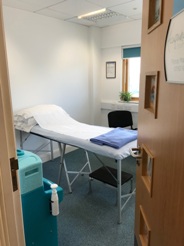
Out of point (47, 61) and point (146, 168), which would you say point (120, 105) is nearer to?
point (47, 61)

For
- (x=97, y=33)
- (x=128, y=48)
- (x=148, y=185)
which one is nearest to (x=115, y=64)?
(x=128, y=48)

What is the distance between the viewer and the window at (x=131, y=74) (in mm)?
4070

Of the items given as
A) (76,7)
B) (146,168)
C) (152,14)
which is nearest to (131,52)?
(76,7)

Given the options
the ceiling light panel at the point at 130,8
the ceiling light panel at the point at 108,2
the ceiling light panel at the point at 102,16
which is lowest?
the ceiling light panel at the point at 108,2

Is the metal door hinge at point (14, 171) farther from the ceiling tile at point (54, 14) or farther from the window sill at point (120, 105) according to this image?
the window sill at point (120, 105)

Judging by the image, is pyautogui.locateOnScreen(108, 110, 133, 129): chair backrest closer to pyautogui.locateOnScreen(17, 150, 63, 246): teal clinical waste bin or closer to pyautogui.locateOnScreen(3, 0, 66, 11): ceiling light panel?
pyautogui.locateOnScreen(3, 0, 66, 11): ceiling light panel

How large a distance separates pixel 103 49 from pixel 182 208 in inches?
160

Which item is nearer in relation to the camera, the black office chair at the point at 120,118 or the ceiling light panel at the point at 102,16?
the ceiling light panel at the point at 102,16

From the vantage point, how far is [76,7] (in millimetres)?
2898

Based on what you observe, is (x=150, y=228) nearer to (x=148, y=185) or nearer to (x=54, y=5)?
(x=148, y=185)

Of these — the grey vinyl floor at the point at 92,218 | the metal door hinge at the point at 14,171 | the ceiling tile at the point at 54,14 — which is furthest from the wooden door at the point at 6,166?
the ceiling tile at the point at 54,14

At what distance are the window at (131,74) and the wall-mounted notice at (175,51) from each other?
3419mm

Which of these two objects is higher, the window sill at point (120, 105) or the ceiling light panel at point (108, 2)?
the ceiling light panel at point (108, 2)

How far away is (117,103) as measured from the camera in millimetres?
4180
